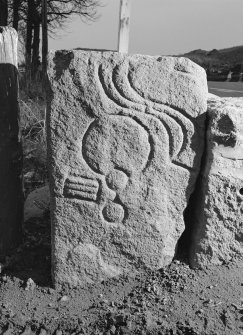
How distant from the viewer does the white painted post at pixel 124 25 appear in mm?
3271

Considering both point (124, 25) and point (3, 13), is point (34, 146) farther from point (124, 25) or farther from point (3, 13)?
point (3, 13)

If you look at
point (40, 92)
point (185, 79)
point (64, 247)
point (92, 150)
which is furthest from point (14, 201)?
point (40, 92)

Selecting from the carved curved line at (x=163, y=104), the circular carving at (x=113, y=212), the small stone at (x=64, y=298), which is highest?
the carved curved line at (x=163, y=104)

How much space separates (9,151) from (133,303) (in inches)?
40.3

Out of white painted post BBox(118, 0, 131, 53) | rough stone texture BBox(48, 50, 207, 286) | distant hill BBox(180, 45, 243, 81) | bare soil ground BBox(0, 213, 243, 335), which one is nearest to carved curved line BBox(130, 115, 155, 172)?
rough stone texture BBox(48, 50, 207, 286)

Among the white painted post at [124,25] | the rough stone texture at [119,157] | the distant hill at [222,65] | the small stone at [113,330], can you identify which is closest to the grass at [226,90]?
the distant hill at [222,65]

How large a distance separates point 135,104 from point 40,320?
1102 mm

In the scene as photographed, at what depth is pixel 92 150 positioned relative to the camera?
218 centimetres

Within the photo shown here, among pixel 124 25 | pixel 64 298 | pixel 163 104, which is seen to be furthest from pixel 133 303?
pixel 124 25

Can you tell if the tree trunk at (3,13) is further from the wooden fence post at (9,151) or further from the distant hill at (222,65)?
the distant hill at (222,65)

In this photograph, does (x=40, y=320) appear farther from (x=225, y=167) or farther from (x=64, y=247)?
(x=225, y=167)

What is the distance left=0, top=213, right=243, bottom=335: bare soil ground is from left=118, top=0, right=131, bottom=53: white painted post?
1.61 metres

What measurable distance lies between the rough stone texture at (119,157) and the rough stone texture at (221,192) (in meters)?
0.08

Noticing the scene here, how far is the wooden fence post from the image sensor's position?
241cm
